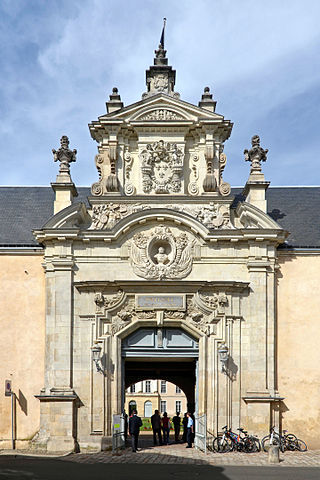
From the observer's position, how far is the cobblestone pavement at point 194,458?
1647 cm

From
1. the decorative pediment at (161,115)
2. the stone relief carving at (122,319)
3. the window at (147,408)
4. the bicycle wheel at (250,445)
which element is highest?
the decorative pediment at (161,115)

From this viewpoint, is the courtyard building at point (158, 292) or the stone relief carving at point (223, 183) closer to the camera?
the courtyard building at point (158, 292)

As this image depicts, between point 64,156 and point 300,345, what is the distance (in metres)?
8.50

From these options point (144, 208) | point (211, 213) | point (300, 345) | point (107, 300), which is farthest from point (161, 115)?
point (300, 345)

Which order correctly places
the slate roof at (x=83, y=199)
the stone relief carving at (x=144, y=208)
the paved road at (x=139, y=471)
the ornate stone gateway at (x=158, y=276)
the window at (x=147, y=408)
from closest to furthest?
1. the paved road at (x=139, y=471)
2. the ornate stone gateway at (x=158, y=276)
3. the stone relief carving at (x=144, y=208)
4. the slate roof at (x=83, y=199)
5. the window at (x=147, y=408)

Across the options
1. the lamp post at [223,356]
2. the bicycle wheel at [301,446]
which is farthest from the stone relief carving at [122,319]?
the bicycle wheel at [301,446]

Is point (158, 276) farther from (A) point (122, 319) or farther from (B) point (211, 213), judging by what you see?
(B) point (211, 213)

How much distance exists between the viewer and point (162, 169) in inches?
794

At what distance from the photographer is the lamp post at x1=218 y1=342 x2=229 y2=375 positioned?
18750mm

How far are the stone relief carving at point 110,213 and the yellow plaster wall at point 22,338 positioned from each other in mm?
1935

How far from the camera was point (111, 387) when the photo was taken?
19.1 meters

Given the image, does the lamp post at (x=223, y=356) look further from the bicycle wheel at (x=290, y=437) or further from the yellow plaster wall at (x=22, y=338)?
the yellow plaster wall at (x=22, y=338)

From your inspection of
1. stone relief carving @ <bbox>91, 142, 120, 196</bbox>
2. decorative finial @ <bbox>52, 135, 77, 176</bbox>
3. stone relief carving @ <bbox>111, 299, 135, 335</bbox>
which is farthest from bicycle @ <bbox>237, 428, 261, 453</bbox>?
decorative finial @ <bbox>52, 135, 77, 176</bbox>

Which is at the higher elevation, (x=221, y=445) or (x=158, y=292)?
(x=158, y=292)
